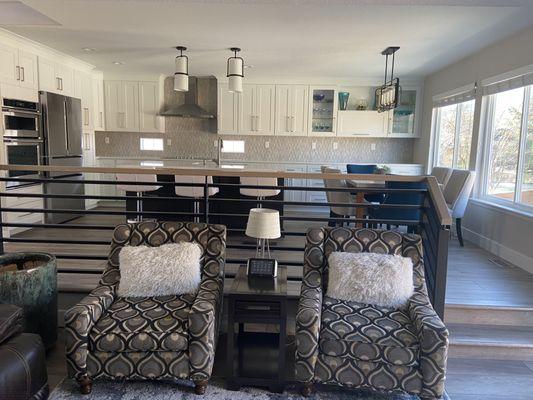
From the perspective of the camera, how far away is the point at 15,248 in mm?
4754

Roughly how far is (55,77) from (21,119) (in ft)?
3.68

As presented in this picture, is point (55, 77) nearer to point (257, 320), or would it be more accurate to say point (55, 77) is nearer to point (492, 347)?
point (257, 320)

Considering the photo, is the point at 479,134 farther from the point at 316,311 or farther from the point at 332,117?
the point at 316,311

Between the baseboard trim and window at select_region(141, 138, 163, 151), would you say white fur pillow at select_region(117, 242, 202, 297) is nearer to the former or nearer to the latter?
the baseboard trim

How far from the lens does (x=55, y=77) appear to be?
607 cm

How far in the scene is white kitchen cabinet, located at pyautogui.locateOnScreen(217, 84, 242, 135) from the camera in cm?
788

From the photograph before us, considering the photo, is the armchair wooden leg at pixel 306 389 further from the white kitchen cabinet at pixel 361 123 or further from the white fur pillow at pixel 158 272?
the white kitchen cabinet at pixel 361 123

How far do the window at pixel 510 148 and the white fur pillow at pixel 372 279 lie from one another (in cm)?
274

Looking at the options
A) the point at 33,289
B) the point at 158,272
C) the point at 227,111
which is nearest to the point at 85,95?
the point at 227,111

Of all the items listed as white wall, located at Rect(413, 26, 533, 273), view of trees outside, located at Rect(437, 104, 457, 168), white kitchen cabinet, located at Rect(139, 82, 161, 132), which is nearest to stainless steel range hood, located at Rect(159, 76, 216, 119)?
white kitchen cabinet, located at Rect(139, 82, 161, 132)

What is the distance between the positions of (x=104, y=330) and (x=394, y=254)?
6.12 feet

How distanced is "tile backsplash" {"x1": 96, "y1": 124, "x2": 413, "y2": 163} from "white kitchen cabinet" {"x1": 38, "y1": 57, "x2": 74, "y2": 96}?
5.70 feet

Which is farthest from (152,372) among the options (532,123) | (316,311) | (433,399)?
(532,123)

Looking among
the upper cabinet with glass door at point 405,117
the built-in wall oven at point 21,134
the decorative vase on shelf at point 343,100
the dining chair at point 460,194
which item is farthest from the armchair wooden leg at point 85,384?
the upper cabinet with glass door at point 405,117
